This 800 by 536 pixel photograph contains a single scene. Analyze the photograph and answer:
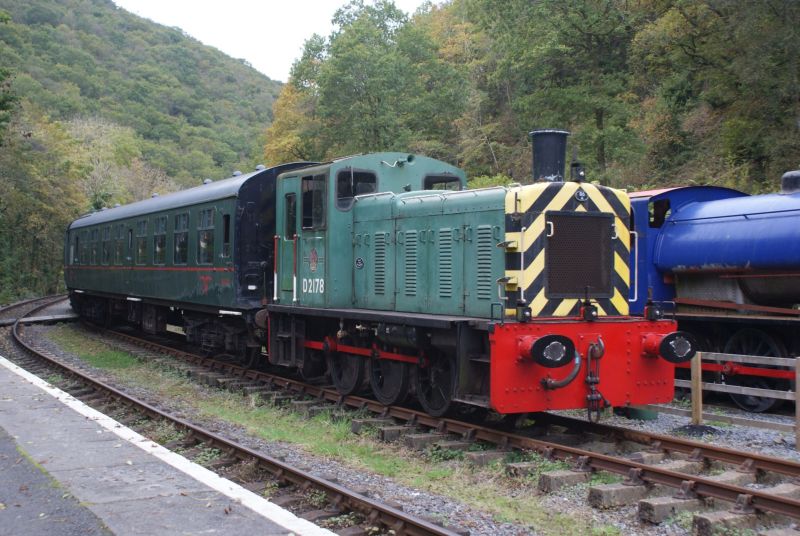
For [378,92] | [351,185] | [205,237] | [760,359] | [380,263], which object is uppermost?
[378,92]

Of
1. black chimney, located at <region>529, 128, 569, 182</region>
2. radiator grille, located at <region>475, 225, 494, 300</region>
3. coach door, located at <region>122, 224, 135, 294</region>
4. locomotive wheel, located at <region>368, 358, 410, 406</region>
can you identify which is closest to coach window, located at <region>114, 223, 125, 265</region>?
coach door, located at <region>122, 224, 135, 294</region>

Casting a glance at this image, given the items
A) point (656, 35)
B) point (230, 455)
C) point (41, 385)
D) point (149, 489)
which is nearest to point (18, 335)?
point (41, 385)

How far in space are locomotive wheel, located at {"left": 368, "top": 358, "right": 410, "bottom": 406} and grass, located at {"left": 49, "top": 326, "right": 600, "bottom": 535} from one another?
71 centimetres

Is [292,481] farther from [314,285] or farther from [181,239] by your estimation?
[181,239]

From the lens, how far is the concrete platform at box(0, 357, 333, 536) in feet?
16.6

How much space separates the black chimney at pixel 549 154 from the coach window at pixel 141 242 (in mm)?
11810

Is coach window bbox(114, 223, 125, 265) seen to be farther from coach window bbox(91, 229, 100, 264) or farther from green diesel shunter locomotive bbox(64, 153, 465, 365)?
coach window bbox(91, 229, 100, 264)

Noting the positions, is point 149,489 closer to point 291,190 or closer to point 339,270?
point 339,270

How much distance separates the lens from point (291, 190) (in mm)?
11414

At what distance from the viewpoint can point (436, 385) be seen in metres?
9.09

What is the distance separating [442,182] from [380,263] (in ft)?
5.46

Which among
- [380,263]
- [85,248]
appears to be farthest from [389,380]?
[85,248]

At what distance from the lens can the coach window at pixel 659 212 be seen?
12.3 metres

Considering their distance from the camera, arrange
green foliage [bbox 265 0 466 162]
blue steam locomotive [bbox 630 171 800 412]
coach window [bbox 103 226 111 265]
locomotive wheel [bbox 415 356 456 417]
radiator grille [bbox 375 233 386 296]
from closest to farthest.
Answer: locomotive wheel [bbox 415 356 456 417] → radiator grille [bbox 375 233 386 296] → blue steam locomotive [bbox 630 171 800 412] → coach window [bbox 103 226 111 265] → green foliage [bbox 265 0 466 162]
